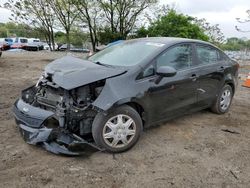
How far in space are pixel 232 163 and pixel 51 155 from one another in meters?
2.35

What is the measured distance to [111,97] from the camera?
3.37m

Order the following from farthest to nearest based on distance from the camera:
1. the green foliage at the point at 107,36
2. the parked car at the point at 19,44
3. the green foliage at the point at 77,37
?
the parked car at the point at 19,44
the green foliage at the point at 77,37
the green foliage at the point at 107,36

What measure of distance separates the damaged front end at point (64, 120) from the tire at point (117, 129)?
129 mm

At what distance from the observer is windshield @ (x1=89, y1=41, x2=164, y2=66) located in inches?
158

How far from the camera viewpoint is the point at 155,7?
84.4 feet

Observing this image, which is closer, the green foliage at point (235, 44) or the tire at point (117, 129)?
the tire at point (117, 129)

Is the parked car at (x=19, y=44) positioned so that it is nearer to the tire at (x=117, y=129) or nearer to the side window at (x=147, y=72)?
the side window at (x=147, y=72)

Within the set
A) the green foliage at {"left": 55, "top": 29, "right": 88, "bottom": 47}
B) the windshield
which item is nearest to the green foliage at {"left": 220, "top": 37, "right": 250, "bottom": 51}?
the green foliage at {"left": 55, "top": 29, "right": 88, "bottom": 47}

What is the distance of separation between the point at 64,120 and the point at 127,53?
1.56 meters

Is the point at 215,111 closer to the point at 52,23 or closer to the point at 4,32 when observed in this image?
the point at 52,23

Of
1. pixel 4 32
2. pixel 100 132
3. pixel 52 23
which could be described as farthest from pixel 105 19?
pixel 4 32

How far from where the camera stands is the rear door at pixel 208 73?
466 centimetres

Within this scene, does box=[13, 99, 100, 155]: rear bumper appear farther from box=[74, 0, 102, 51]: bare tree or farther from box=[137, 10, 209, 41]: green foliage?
box=[74, 0, 102, 51]: bare tree

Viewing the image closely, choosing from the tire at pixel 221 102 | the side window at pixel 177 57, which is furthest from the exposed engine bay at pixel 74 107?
the tire at pixel 221 102
